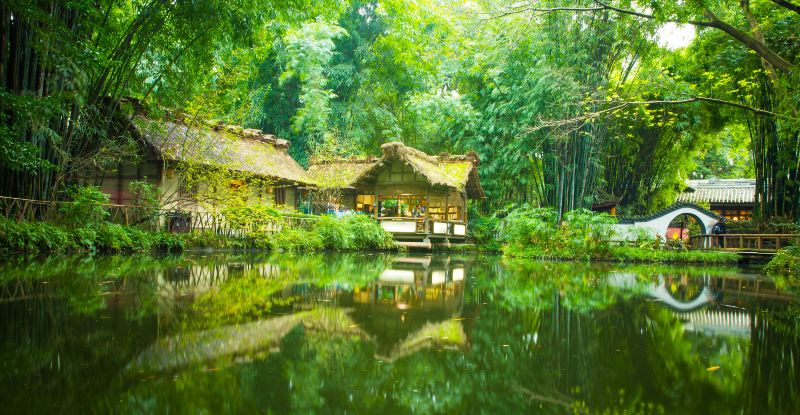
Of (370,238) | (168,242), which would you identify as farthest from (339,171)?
(168,242)

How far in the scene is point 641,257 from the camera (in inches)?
684

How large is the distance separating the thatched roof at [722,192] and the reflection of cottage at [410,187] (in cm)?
1426

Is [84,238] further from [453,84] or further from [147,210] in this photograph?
[453,84]

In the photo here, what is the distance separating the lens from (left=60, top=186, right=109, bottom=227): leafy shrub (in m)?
10.4

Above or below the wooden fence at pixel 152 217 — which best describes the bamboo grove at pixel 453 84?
above

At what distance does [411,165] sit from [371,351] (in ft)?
59.3

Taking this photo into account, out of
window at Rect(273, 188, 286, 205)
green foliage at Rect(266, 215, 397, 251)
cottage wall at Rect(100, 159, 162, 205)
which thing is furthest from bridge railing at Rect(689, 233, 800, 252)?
cottage wall at Rect(100, 159, 162, 205)

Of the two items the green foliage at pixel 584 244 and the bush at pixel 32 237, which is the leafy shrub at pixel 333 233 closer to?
the green foliage at pixel 584 244

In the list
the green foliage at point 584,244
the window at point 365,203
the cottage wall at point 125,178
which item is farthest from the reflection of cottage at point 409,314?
the window at point 365,203

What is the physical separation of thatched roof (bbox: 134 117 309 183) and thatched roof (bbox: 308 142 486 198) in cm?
114

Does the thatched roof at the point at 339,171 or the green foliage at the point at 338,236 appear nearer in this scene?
the green foliage at the point at 338,236

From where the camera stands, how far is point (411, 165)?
21.1 meters

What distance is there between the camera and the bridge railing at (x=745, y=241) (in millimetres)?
17594

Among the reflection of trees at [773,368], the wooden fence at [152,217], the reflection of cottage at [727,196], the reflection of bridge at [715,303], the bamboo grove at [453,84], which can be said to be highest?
the bamboo grove at [453,84]
